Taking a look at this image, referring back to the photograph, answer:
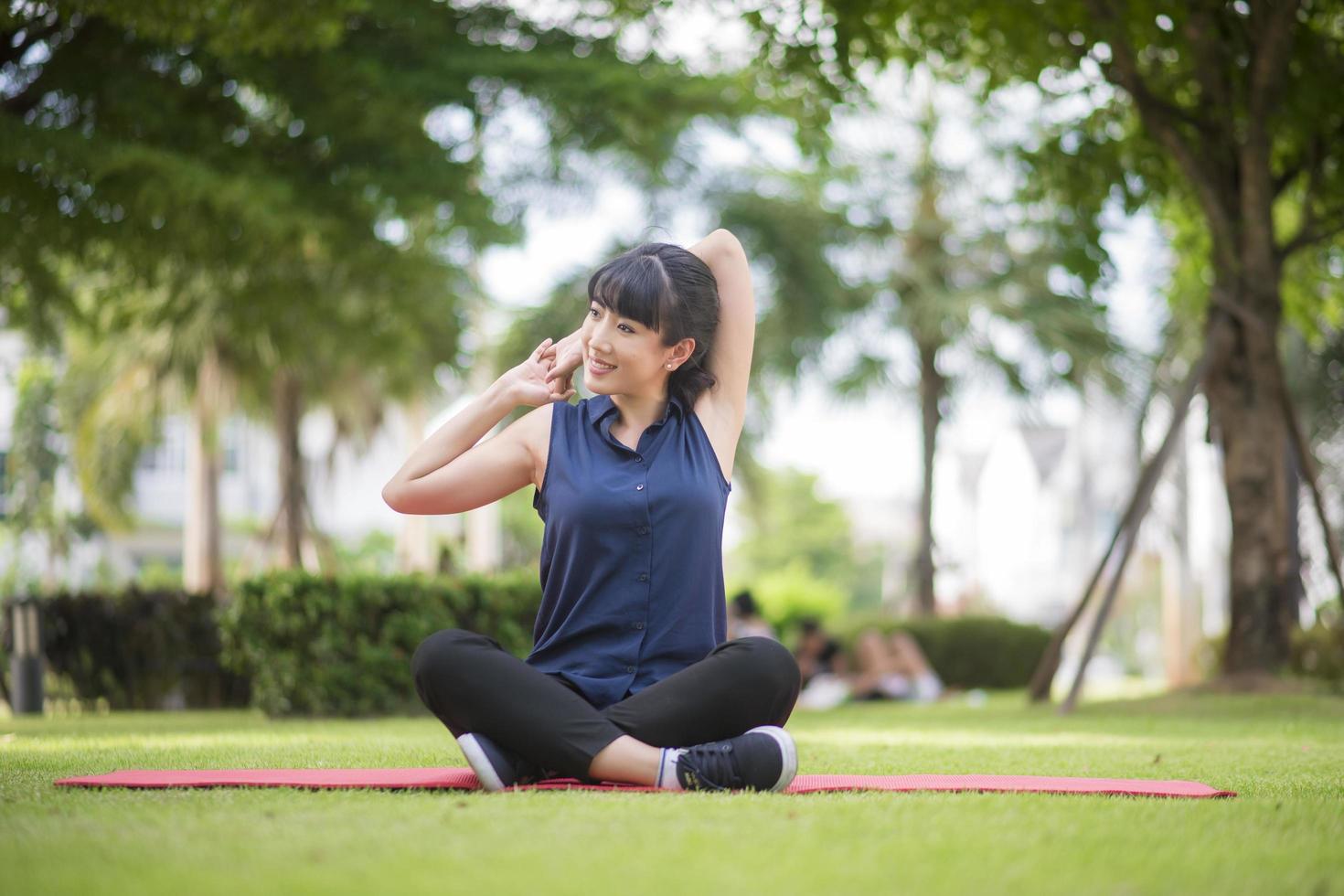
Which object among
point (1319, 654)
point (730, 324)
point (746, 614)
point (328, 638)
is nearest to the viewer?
point (730, 324)

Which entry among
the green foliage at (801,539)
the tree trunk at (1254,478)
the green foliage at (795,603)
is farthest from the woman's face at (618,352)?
the green foliage at (801,539)

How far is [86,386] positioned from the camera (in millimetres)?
24312

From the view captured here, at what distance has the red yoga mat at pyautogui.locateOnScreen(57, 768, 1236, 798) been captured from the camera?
3.90 metres

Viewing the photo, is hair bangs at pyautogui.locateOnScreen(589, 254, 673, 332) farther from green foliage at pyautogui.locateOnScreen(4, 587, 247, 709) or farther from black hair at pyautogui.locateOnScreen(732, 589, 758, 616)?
black hair at pyautogui.locateOnScreen(732, 589, 758, 616)

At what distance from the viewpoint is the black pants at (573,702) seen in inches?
149

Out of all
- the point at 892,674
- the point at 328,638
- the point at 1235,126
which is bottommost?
the point at 892,674

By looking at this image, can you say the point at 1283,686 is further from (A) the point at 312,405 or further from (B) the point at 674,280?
(A) the point at 312,405

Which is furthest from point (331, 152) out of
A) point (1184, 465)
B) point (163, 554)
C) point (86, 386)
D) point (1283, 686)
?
point (163, 554)

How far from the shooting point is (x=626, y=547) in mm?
4117

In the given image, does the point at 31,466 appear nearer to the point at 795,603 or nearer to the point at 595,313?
the point at 795,603

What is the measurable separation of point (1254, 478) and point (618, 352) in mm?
7980

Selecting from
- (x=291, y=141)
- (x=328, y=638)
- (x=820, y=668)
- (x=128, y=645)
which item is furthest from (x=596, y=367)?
(x=820, y=668)

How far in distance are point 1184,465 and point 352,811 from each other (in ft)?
70.2

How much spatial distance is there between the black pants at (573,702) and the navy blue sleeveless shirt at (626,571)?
0.15 meters
